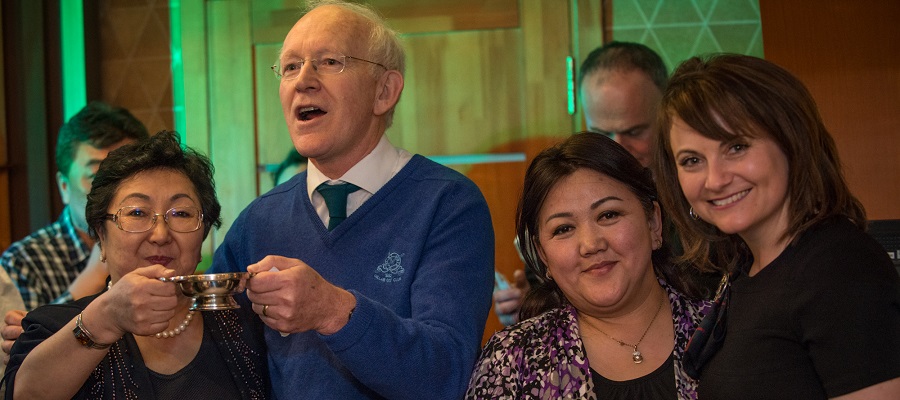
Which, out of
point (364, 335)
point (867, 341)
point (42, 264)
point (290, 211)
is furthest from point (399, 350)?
point (42, 264)

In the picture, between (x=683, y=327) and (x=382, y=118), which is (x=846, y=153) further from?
(x=382, y=118)

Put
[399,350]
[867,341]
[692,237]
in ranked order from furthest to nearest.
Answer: [692,237], [399,350], [867,341]

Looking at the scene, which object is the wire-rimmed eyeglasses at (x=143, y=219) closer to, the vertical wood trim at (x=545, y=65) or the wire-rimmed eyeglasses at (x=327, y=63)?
the wire-rimmed eyeglasses at (x=327, y=63)

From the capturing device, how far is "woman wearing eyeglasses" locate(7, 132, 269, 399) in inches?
76.7

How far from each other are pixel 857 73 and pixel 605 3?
4.32ft

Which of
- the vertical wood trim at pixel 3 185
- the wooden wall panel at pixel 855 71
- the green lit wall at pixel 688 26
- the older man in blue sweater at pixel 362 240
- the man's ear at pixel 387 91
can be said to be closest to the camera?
the older man in blue sweater at pixel 362 240

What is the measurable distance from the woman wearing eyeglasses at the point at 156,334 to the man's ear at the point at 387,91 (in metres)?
0.45

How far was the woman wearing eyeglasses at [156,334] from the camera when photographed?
6.40ft

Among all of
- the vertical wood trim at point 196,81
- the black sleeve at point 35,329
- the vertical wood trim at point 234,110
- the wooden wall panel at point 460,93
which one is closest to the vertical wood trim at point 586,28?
the wooden wall panel at point 460,93

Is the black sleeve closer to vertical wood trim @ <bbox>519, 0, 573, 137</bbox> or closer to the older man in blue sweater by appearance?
the older man in blue sweater

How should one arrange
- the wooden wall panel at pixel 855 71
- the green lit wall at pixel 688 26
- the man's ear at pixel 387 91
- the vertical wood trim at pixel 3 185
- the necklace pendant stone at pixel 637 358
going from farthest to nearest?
the vertical wood trim at pixel 3 185 < the green lit wall at pixel 688 26 < the wooden wall panel at pixel 855 71 < the man's ear at pixel 387 91 < the necklace pendant stone at pixel 637 358

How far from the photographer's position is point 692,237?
6.45 ft

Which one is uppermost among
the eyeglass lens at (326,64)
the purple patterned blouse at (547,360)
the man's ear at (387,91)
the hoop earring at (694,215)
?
the eyeglass lens at (326,64)

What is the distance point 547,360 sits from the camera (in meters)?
2.07
